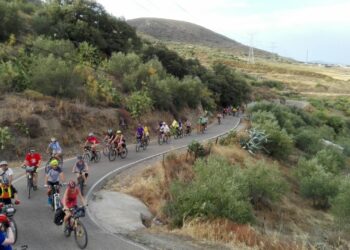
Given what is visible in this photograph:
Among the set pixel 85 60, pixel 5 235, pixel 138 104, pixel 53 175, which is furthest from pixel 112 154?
pixel 85 60

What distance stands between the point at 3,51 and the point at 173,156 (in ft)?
64.6

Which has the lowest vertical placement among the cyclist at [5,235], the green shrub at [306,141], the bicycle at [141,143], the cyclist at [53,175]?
the green shrub at [306,141]

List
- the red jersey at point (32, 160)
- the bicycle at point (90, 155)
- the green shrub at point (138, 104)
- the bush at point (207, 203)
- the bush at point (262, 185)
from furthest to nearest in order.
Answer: the green shrub at point (138, 104)
the bicycle at point (90, 155)
the bush at point (262, 185)
the red jersey at point (32, 160)
the bush at point (207, 203)

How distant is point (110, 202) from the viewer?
1836 centimetres

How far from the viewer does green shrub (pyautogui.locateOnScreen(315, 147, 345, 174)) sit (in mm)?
36844

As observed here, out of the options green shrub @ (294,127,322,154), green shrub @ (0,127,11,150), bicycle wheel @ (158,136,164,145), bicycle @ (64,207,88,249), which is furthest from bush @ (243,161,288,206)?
green shrub @ (294,127,322,154)

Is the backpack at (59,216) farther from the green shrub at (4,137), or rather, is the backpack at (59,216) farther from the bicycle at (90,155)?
the green shrub at (4,137)

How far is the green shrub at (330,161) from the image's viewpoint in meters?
36.8

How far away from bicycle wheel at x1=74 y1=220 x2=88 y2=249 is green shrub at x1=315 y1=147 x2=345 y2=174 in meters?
26.2

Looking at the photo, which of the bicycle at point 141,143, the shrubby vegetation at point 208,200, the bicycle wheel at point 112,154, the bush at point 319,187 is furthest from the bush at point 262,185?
the bicycle at point 141,143

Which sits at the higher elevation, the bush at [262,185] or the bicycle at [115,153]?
the bicycle at [115,153]

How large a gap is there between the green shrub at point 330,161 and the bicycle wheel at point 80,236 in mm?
26173

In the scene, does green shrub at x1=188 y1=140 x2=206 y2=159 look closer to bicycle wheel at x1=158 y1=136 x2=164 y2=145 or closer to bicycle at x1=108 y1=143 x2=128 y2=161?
bicycle at x1=108 y1=143 x2=128 y2=161

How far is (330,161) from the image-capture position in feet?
125
